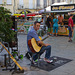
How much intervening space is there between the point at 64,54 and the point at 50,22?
695 centimetres

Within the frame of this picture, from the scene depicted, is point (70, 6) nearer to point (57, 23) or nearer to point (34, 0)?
point (57, 23)

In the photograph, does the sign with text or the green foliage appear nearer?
the green foliage

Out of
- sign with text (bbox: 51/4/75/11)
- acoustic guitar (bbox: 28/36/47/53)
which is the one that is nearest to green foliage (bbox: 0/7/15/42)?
acoustic guitar (bbox: 28/36/47/53)

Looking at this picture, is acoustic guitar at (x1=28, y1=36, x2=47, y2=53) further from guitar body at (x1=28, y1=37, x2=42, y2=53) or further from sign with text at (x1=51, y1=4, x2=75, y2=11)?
sign with text at (x1=51, y1=4, x2=75, y2=11)

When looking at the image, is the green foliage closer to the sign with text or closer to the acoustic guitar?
the acoustic guitar

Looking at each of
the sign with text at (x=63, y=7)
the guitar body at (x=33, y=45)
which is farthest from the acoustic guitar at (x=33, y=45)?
the sign with text at (x=63, y=7)

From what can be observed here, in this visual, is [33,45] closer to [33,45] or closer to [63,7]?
[33,45]

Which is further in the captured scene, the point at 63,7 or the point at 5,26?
the point at 63,7

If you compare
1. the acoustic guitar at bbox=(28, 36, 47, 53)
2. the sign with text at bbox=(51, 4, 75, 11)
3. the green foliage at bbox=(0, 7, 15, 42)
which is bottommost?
the acoustic guitar at bbox=(28, 36, 47, 53)

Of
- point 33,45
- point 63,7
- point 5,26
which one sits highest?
point 63,7

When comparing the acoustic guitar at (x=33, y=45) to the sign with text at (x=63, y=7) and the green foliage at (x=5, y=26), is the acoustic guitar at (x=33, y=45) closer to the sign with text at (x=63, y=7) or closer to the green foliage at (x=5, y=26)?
the green foliage at (x=5, y=26)

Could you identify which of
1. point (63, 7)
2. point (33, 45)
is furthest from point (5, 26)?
point (63, 7)

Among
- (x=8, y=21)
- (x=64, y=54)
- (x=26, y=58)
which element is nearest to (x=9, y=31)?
(x=8, y=21)

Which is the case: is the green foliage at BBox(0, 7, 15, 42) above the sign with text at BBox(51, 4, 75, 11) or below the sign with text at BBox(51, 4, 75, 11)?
below
